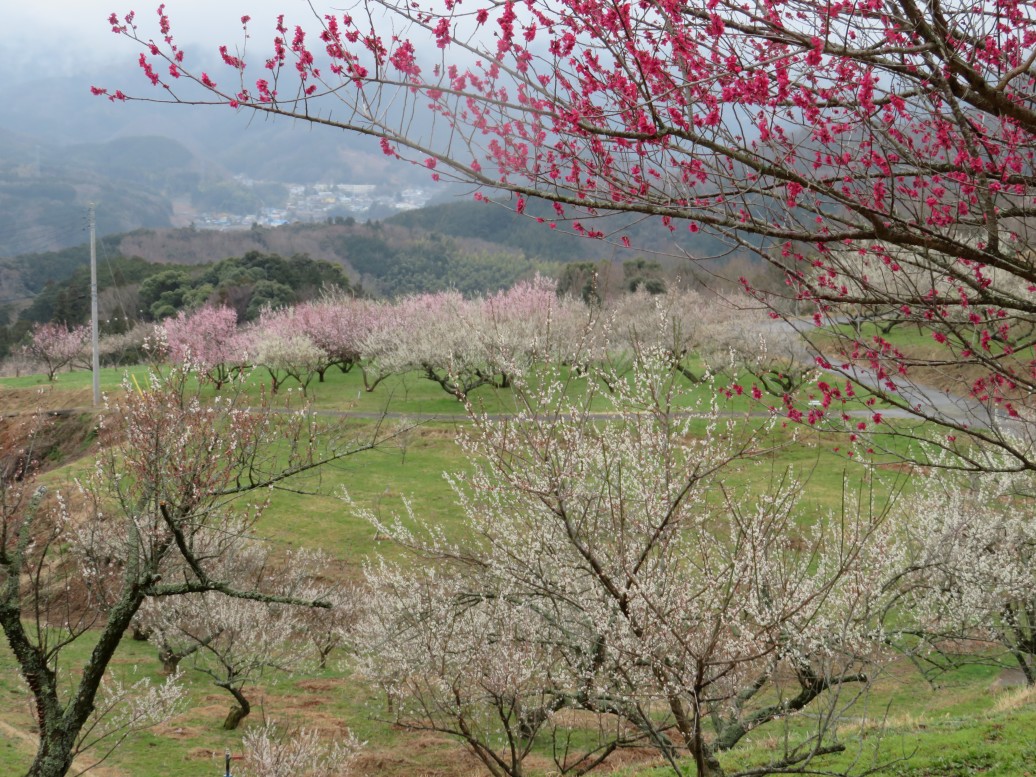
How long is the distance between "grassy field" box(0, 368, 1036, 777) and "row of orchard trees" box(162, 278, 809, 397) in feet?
8.34

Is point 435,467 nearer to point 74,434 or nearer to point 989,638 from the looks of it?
point 74,434

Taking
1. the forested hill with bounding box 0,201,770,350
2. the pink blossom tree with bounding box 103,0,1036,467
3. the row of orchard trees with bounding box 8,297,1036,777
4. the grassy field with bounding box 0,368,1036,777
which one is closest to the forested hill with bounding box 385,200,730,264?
the forested hill with bounding box 0,201,770,350

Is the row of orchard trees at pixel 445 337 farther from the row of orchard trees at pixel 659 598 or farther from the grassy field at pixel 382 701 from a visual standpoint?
the row of orchard trees at pixel 659 598

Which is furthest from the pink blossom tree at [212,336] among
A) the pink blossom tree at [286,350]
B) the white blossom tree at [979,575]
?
the white blossom tree at [979,575]

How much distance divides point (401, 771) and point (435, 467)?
55.4 ft

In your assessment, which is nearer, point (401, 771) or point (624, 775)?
point (624, 775)

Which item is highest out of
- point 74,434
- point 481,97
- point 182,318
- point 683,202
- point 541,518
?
point 481,97

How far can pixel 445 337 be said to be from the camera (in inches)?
1470

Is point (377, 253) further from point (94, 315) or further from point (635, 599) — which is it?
point (635, 599)

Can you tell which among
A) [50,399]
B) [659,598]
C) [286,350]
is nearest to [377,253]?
[286,350]

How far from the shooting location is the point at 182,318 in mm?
49531

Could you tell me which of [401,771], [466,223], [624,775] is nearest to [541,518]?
[624,775]

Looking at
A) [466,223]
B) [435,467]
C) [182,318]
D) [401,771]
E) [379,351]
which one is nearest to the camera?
[401,771]

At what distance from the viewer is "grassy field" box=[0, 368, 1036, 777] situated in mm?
7742
